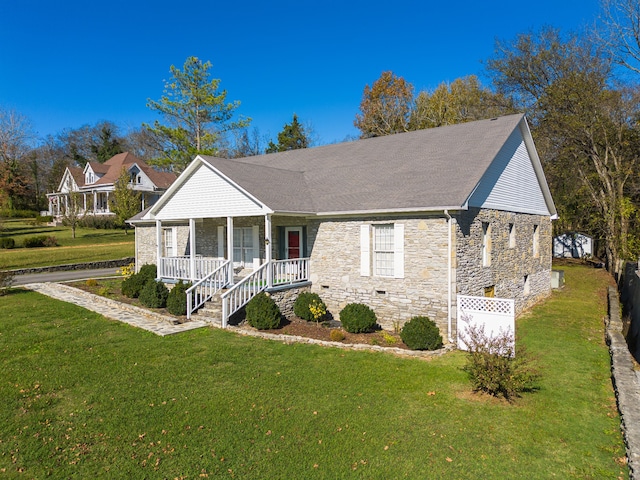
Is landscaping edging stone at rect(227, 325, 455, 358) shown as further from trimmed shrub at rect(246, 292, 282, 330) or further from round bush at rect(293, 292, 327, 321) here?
round bush at rect(293, 292, 327, 321)

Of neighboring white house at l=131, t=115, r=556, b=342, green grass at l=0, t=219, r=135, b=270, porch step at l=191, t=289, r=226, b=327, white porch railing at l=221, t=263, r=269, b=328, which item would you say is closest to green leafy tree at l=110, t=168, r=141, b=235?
green grass at l=0, t=219, r=135, b=270

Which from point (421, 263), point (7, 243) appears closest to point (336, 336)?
point (421, 263)

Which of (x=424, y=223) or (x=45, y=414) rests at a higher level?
(x=424, y=223)

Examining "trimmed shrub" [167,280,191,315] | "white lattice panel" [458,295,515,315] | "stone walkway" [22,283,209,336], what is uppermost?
"white lattice panel" [458,295,515,315]

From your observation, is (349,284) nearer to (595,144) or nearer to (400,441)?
(400,441)

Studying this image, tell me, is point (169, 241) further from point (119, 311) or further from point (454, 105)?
point (454, 105)

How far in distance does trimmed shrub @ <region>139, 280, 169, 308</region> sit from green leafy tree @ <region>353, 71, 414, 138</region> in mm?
27693

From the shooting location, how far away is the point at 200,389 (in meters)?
7.90

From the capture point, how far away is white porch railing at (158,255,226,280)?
15.8 m

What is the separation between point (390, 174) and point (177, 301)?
8788mm

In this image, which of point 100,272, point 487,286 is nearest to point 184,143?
point 100,272

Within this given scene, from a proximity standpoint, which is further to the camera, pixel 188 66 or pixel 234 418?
pixel 188 66

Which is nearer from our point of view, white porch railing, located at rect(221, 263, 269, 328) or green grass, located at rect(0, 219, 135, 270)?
white porch railing, located at rect(221, 263, 269, 328)

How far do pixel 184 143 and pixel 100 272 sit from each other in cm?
1474
